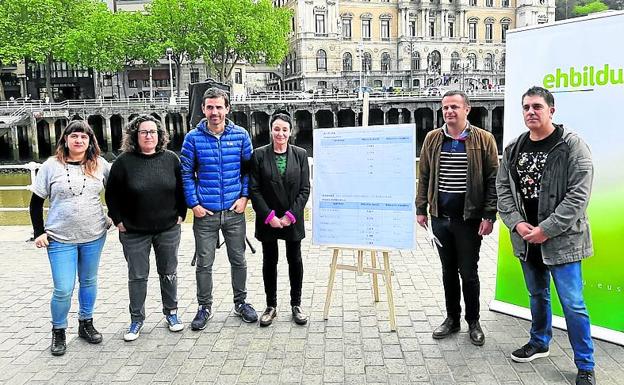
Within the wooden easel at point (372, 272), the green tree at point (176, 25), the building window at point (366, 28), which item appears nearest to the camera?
the wooden easel at point (372, 272)

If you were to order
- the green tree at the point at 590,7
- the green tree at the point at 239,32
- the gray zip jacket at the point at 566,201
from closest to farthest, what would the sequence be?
1. the gray zip jacket at the point at 566,201
2. the green tree at the point at 239,32
3. the green tree at the point at 590,7

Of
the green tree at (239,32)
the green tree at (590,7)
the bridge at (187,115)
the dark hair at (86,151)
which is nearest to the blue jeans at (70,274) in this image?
the dark hair at (86,151)

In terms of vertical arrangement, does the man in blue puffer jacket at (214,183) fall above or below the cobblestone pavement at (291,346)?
above

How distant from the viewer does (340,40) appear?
68.3 m

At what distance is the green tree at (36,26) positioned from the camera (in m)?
42.2

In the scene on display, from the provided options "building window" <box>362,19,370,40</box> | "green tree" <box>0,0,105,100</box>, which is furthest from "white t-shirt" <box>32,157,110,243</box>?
"building window" <box>362,19,370,40</box>

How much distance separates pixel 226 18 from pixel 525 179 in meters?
45.3

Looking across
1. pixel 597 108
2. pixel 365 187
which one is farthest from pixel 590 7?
pixel 365 187

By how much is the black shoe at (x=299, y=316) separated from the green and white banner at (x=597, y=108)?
7.36 ft

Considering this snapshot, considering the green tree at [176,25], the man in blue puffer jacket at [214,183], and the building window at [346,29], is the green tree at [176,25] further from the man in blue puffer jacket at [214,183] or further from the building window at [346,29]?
the man in blue puffer jacket at [214,183]

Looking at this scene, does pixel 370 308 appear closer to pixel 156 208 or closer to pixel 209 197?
pixel 209 197

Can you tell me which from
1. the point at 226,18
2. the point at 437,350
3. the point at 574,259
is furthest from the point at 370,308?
the point at 226,18

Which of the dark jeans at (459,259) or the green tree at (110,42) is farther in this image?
the green tree at (110,42)

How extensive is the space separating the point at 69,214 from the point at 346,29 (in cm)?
6889
